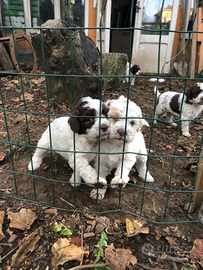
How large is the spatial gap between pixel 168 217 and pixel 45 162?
1.86m

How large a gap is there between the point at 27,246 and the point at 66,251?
0.37m

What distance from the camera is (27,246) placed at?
1.96 meters

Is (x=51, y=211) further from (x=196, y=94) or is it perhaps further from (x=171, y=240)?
(x=196, y=94)

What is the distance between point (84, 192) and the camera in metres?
2.64

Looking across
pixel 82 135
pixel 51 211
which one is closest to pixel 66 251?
pixel 51 211

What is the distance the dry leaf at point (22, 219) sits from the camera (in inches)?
84.0

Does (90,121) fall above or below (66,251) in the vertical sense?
above

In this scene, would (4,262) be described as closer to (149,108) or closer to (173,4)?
(149,108)

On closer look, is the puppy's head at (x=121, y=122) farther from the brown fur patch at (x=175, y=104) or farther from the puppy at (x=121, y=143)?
the brown fur patch at (x=175, y=104)

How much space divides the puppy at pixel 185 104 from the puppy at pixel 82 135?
2448 mm

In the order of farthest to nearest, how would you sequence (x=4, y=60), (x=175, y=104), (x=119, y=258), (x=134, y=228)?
(x=4, y=60), (x=175, y=104), (x=134, y=228), (x=119, y=258)

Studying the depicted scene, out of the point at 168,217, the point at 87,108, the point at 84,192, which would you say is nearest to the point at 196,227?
the point at 168,217

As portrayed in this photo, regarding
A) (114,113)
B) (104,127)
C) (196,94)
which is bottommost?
(196,94)

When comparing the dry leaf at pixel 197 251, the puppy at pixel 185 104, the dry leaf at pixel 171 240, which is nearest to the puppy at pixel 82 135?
the dry leaf at pixel 171 240
